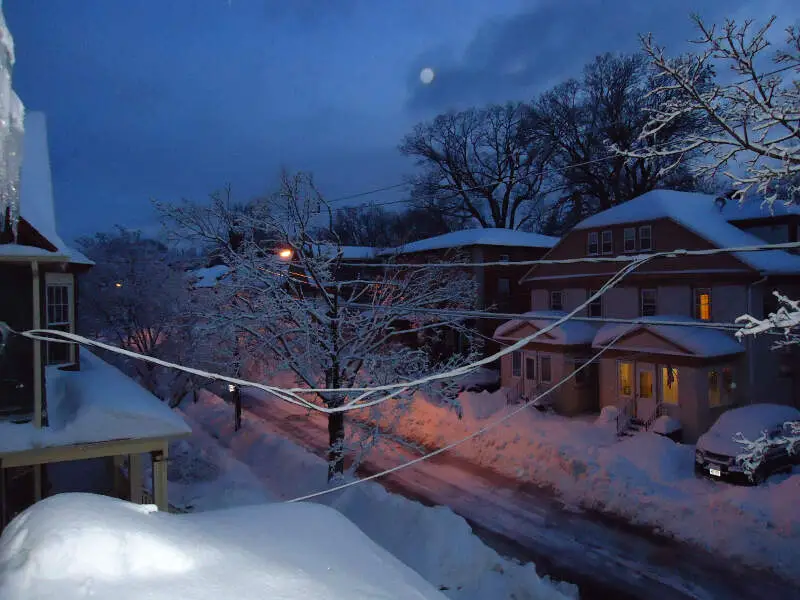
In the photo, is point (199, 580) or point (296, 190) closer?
point (199, 580)

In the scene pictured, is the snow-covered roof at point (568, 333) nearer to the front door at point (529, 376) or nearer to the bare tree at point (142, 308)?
the front door at point (529, 376)

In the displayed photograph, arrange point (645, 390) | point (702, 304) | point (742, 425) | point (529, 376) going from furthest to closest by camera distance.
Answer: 1. point (529, 376)
2. point (645, 390)
3. point (702, 304)
4. point (742, 425)

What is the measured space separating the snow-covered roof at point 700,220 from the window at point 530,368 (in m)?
6.34

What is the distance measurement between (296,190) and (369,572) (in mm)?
12682

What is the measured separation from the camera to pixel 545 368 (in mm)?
25000

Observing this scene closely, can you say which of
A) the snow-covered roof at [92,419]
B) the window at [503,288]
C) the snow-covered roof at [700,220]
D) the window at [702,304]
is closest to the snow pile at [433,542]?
the snow-covered roof at [92,419]

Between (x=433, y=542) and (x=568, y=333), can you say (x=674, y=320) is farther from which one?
(x=433, y=542)

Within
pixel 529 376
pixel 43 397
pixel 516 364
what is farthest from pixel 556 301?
pixel 43 397

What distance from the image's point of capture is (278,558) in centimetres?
398

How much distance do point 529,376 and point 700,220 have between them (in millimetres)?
9528

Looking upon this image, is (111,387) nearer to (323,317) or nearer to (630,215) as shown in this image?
(323,317)

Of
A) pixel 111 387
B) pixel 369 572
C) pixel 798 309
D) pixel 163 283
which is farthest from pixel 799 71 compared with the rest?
pixel 163 283

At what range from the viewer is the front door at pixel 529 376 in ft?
82.7

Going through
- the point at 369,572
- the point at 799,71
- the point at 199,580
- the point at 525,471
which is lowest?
the point at 525,471
